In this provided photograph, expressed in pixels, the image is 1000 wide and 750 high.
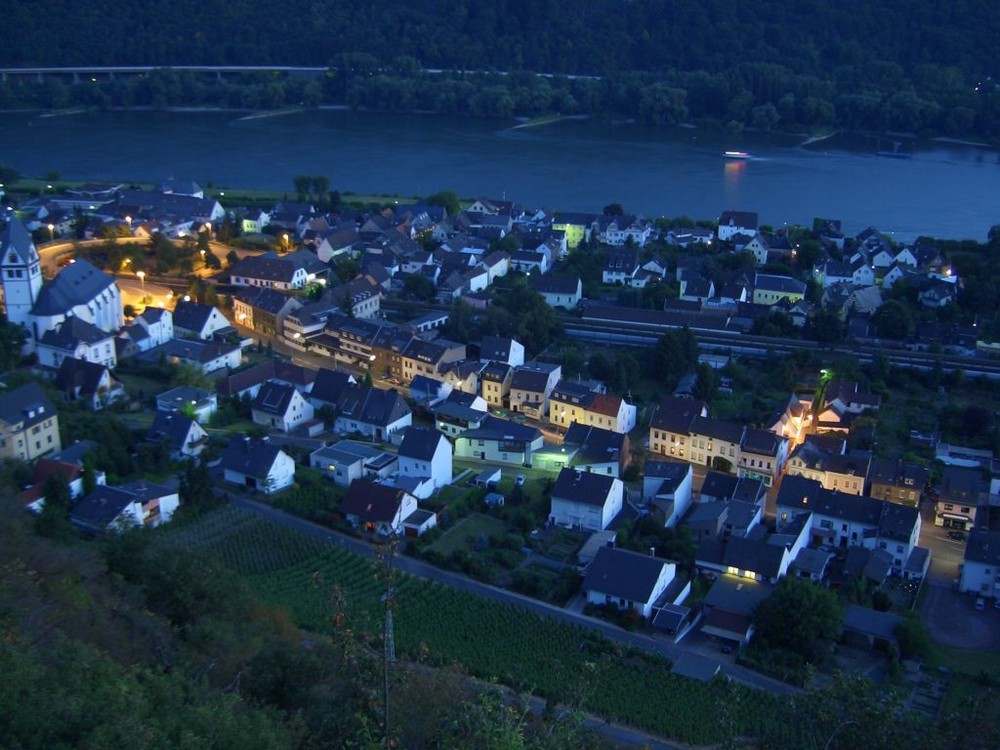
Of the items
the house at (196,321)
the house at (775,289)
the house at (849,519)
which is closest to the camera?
the house at (849,519)

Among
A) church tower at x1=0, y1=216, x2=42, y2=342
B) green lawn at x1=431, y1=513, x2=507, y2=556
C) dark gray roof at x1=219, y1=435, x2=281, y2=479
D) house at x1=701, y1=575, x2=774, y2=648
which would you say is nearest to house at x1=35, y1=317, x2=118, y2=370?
church tower at x1=0, y1=216, x2=42, y2=342

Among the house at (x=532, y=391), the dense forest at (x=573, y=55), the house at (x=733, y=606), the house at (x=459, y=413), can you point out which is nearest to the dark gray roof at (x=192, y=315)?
the house at (x=459, y=413)

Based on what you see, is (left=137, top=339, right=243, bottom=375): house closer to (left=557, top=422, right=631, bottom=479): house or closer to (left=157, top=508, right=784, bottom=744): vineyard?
(left=157, top=508, right=784, bottom=744): vineyard

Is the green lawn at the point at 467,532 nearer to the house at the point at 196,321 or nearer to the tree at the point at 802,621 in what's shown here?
the tree at the point at 802,621

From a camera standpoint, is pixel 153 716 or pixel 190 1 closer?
pixel 153 716

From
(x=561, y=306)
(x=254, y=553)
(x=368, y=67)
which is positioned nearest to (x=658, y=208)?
(x=561, y=306)

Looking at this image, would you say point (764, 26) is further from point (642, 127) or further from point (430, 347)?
point (430, 347)
